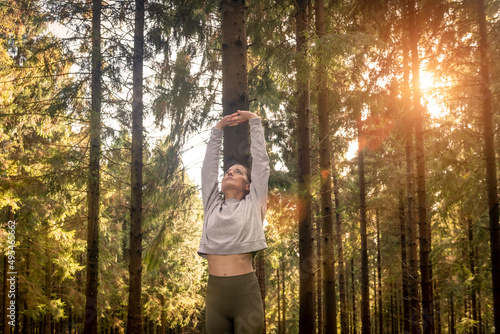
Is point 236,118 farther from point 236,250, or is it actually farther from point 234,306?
point 234,306

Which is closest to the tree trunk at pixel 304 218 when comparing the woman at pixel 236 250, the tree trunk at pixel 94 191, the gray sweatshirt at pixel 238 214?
the gray sweatshirt at pixel 238 214

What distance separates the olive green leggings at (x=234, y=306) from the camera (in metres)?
2.67

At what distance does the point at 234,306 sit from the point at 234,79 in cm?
247

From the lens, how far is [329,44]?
508 centimetres

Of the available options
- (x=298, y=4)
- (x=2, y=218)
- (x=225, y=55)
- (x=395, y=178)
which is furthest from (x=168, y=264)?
(x=225, y=55)

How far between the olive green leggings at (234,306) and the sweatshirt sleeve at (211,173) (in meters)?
0.80

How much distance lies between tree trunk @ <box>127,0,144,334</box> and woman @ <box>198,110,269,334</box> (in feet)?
19.2

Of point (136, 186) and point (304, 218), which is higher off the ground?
point (136, 186)

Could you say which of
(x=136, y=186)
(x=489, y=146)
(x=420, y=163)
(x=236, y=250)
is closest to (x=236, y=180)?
(x=236, y=250)

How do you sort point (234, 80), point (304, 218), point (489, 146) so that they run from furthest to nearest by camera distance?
point (489, 146)
point (304, 218)
point (234, 80)

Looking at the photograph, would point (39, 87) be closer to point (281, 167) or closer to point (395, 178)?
point (281, 167)

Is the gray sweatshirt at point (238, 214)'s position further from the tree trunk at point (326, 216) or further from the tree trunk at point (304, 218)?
the tree trunk at point (326, 216)

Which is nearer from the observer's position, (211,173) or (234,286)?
(234,286)

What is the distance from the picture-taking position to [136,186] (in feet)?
27.5
